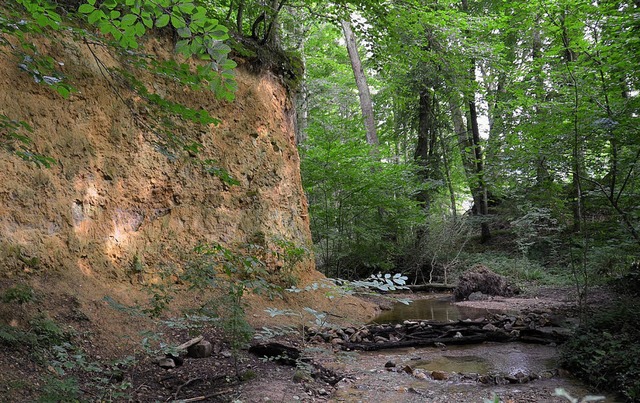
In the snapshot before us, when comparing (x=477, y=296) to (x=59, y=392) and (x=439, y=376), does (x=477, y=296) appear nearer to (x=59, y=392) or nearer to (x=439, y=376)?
(x=439, y=376)

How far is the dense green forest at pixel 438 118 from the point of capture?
3.23m

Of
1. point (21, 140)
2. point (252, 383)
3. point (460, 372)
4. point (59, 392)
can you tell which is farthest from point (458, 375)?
point (21, 140)

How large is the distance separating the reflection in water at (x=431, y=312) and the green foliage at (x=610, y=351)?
10.5ft

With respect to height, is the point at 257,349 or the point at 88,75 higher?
the point at 88,75

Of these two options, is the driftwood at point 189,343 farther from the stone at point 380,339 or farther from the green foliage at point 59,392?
the stone at point 380,339

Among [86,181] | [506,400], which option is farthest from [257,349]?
[86,181]

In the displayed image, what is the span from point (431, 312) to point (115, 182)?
23.1ft

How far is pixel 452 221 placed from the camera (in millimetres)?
15062

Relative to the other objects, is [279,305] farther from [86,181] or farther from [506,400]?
[506,400]

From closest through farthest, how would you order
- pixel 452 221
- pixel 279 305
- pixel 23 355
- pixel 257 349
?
1. pixel 23 355
2. pixel 257 349
3. pixel 279 305
4. pixel 452 221

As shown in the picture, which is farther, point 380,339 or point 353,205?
point 353,205

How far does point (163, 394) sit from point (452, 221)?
1321cm

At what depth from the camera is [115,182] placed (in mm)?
5438

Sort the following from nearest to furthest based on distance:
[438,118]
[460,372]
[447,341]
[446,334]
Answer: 1. [460,372]
2. [447,341]
3. [446,334]
4. [438,118]
